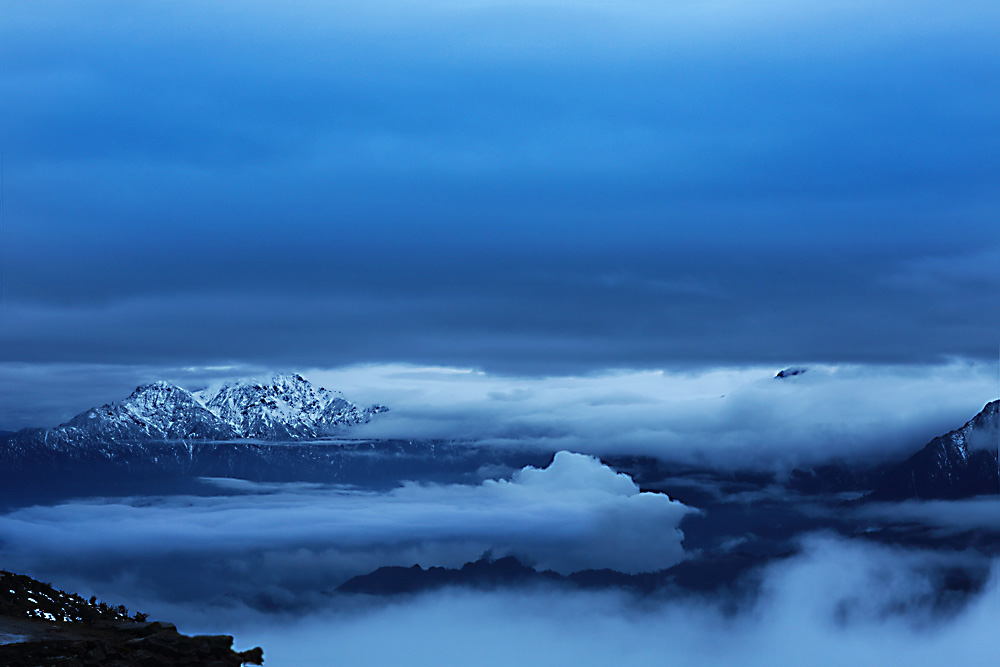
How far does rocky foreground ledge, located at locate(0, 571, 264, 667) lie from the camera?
49.0 m

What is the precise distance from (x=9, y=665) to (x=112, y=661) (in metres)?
4.34

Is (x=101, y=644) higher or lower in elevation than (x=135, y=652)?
higher

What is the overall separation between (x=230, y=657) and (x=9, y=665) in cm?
960

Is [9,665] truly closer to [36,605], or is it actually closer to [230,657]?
[230,657]

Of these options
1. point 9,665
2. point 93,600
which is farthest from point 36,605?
point 9,665

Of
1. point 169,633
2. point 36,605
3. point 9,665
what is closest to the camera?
point 9,665

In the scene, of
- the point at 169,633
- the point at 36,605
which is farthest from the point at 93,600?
the point at 169,633

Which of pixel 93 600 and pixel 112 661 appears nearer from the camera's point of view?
pixel 112 661

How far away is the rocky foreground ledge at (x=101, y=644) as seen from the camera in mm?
48969

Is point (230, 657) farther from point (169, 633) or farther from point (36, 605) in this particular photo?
point (36, 605)

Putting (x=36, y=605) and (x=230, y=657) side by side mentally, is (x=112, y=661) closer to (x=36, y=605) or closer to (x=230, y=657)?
(x=230, y=657)

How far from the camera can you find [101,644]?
50125mm

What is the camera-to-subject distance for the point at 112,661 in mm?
49406

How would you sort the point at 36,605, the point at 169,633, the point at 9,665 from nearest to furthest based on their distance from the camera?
1. the point at 9,665
2. the point at 169,633
3. the point at 36,605
